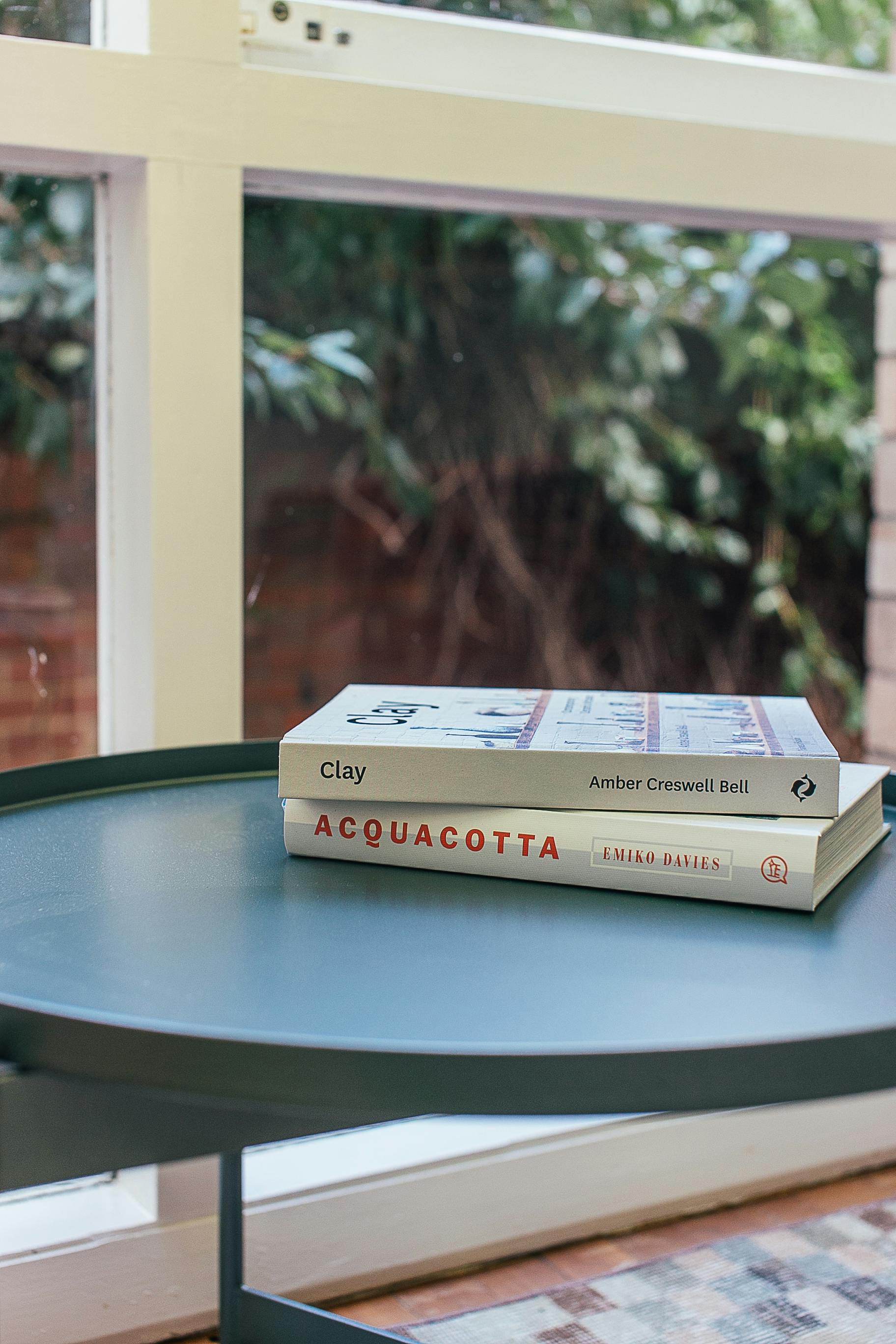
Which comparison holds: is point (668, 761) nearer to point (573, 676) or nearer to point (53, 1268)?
point (53, 1268)

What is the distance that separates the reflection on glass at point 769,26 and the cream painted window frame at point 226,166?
9.8 inches

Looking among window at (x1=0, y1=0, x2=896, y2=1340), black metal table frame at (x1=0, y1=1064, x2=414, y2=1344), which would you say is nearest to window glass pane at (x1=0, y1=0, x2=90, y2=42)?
window at (x1=0, y1=0, x2=896, y2=1340)

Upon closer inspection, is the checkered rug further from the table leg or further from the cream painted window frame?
the cream painted window frame

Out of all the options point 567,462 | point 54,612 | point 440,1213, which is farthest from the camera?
point 567,462

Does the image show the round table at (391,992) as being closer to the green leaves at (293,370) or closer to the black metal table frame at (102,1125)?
the black metal table frame at (102,1125)

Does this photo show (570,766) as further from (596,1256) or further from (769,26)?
(769,26)

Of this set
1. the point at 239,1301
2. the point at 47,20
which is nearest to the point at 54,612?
the point at 47,20

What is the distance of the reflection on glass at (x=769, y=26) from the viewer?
5.25ft

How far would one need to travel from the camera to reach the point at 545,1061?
523 mm

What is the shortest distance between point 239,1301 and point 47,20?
1100mm

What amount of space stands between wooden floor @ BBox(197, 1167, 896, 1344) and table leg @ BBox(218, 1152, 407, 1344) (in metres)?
0.31

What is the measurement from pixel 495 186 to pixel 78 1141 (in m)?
1.00

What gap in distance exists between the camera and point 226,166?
3.87 feet

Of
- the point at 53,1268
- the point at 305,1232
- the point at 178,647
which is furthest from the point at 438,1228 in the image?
the point at 178,647
